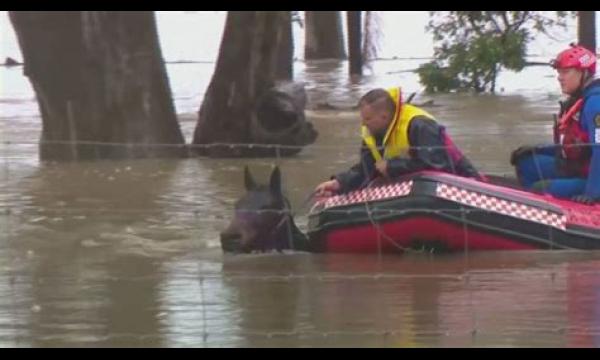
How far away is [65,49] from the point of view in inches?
611

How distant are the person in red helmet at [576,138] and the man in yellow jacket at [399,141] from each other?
611mm

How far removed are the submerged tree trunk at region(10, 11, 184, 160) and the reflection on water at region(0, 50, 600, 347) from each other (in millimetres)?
983

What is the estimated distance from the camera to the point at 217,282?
9047 millimetres

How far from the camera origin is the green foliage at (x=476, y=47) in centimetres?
2342

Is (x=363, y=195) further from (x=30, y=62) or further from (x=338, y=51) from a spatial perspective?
(x=338, y=51)

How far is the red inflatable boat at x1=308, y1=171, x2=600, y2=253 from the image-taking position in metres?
9.61

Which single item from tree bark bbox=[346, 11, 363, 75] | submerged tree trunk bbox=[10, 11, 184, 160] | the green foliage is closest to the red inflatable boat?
submerged tree trunk bbox=[10, 11, 184, 160]

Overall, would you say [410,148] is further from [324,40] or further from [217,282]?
[324,40]

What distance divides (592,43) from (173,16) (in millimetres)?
21705

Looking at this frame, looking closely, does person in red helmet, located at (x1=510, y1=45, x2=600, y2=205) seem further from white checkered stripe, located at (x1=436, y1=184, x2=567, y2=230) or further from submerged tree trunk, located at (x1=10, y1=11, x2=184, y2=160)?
submerged tree trunk, located at (x1=10, y1=11, x2=184, y2=160)

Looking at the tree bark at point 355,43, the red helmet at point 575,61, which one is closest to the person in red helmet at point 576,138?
the red helmet at point 575,61

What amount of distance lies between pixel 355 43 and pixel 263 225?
19.0 meters

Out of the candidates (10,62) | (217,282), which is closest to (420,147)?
(217,282)
